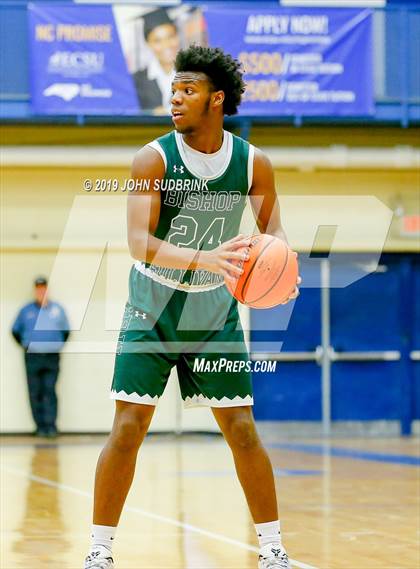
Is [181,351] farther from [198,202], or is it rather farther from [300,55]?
[300,55]

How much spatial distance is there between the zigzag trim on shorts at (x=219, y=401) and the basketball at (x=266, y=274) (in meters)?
0.43

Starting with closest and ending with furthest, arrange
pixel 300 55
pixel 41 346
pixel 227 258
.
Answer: pixel 227 258 → pixel 300 55 → pixel 41 346

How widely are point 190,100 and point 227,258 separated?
2.54 ft

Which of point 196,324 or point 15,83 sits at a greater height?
point 15,83

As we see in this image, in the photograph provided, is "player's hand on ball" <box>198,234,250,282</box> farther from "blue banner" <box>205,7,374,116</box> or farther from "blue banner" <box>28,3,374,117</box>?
"blue banner" <box>205,7,374,116</box>

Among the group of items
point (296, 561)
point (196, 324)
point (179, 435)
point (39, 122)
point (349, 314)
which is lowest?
point (296, 561)

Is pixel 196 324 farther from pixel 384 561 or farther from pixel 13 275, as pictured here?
pixel 13 275

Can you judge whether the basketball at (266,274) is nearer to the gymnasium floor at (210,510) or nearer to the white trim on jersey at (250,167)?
the white trim on jersey at (250,167)

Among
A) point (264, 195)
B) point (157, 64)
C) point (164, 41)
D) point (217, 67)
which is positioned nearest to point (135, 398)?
point (264, 195)

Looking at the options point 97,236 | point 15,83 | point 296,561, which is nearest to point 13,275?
point 97,236

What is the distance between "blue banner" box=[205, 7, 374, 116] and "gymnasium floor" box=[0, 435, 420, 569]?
4.92 meters

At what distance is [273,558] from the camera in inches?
208

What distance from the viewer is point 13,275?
56.9 ft

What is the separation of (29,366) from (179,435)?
91.9 inches
